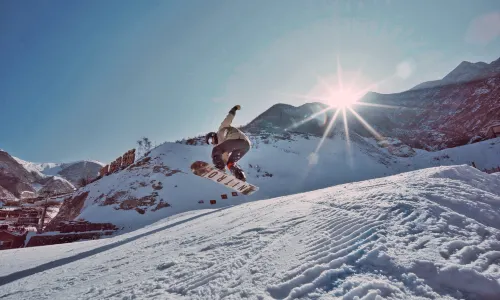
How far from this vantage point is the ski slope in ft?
7.13

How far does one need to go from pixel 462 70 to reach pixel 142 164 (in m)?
102

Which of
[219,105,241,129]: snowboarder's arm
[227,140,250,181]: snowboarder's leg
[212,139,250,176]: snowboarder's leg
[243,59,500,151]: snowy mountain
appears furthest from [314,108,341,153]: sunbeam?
[219,105,241,129]: snowboarder's arm

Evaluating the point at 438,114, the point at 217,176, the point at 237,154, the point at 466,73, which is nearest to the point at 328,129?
the point at 217,176

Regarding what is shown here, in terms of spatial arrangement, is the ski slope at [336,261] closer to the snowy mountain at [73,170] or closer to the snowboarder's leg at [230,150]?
the snowboarder's leg at [230,150]

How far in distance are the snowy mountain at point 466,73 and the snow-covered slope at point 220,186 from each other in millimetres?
57434

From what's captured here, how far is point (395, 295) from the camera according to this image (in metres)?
1.99

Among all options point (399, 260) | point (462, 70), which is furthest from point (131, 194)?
point (462, 70)

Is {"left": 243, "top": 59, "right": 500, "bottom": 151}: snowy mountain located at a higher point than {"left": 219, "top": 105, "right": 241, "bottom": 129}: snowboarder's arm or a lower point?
higher

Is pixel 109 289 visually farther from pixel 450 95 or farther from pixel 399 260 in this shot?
pixel 450 95

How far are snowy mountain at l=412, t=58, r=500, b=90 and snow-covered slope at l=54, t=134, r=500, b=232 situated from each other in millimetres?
57434

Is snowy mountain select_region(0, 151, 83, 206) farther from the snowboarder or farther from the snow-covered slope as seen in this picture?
the snowboarder

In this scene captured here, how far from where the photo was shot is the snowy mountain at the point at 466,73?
71.1 meters

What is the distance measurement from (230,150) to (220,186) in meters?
12.6

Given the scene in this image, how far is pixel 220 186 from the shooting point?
784 inches
